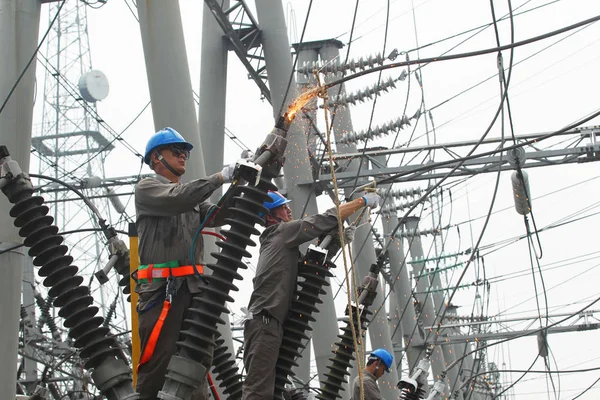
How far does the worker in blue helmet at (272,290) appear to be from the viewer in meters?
4.27

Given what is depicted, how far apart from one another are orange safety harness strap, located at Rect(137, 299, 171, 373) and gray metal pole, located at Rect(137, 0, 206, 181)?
2365mm

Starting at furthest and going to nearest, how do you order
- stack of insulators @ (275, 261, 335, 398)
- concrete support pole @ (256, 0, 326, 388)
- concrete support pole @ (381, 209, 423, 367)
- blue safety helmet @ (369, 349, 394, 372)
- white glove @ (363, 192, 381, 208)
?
concrete support pole @ (381, 209, 423, 367) < concrete support pole @ (256, 0, 326, 388) < blue safety helmet @ (369, 349, 394, 372) < white glove @ (363, 192, 381, 208) < stack of insulators @ (275, 261, 335, 398)

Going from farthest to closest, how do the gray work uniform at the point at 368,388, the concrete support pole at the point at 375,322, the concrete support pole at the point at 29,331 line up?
the concrete support pole at the point at 29,331, the concrete support pole at the point at 375,322, the gray work uniform at the point at 368,388

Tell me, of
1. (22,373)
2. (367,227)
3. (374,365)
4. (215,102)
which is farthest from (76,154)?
(374,365)

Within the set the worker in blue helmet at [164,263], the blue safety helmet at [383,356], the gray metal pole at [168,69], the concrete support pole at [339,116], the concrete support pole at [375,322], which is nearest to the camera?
the worker in blue helmet at [164,263]

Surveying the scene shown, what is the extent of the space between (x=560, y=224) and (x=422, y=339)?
4.44 m

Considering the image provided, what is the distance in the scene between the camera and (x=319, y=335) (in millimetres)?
10094

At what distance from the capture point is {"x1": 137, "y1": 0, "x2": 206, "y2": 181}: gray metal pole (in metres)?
5.92

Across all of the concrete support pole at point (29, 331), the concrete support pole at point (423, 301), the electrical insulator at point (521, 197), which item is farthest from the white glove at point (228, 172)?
the concrete support pole at point (423, 301)

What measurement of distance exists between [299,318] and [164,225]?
0.98 meters

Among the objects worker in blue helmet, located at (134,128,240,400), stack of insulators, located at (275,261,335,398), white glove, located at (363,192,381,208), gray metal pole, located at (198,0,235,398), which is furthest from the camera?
gray metal pole, located at (198,0,235,398)

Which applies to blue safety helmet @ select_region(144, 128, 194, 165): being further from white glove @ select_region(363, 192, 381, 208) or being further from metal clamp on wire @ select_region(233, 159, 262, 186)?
white glove @ select_region(363, 192, 381, 208)

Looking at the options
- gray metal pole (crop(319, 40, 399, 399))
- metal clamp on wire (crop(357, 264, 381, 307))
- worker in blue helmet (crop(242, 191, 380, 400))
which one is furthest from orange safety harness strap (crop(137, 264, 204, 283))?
gray metal pole (crop(319, 40, 399, 399))

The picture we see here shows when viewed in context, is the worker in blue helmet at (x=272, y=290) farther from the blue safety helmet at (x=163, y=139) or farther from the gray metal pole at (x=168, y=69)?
the gray metal pole at (x=168, y=69)
